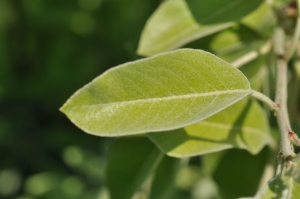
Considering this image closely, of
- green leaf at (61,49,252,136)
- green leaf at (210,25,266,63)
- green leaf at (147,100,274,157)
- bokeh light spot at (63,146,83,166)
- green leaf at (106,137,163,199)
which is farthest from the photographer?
bokeh light spot at (63,146,83,166)

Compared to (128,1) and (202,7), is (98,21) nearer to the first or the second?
(128,1)

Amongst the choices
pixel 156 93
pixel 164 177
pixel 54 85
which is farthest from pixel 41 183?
pixel 156 93

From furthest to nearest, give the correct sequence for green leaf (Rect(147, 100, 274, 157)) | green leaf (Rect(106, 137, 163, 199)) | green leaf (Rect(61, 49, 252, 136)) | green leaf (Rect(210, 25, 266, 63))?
green leaf (Rect(210, 25, 266, 63)), green leaf (Rect(106, 137, 163, 199)), green leaf (Rect(147, 100, 274, 157)), green leaf (Rect(61, 49, 252, 136))

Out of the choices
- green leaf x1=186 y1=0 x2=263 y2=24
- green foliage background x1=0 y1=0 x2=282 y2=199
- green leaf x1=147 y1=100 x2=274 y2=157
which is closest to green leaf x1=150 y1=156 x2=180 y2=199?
green leaf x1=147 y1=100 x2=274 y2=157

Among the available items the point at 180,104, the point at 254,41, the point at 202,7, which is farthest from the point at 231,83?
the point at 254,41

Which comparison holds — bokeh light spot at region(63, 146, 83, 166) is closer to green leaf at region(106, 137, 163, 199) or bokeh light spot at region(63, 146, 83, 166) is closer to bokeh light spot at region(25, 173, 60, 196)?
bokeh light spot at region(25, 173, 60, 196)
